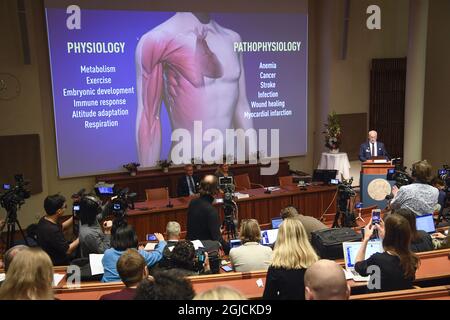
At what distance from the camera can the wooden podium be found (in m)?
7.54

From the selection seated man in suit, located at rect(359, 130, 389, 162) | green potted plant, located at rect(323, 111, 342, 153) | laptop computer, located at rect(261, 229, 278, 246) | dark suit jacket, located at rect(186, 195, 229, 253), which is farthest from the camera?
green potted plant, located at rect(323, 111, 342, 153)

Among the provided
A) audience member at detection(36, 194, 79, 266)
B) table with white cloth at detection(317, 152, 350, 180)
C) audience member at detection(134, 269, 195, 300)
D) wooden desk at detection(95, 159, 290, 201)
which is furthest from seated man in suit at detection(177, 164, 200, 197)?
audience member at detection(134, 269, 195, 300)

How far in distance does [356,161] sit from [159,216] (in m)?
5.47

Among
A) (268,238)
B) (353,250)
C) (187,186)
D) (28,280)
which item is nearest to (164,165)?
(187,186)

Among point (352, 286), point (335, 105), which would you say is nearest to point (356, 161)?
point (335, 105)

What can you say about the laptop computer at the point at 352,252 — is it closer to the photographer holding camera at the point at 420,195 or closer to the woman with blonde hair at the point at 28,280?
the photographer holding camera at the point at 420,195

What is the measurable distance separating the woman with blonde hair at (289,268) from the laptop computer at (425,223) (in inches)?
89.5

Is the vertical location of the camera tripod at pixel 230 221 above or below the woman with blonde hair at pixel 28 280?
below

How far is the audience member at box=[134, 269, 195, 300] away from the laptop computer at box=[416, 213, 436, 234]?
11.0 ft

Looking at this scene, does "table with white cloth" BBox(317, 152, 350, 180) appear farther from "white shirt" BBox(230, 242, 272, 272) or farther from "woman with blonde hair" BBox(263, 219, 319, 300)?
"woman with blonde hair" BBox(263, 219, 319, 300)

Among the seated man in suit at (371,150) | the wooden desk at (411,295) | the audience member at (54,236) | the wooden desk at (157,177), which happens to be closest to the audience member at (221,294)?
the wooden desk at (411,295)

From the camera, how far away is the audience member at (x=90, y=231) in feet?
13.8

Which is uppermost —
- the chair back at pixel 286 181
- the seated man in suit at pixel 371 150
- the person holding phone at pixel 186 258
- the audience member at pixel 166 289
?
the audience member at pixel 166 289

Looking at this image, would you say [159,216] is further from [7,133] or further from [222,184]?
[7,133]
